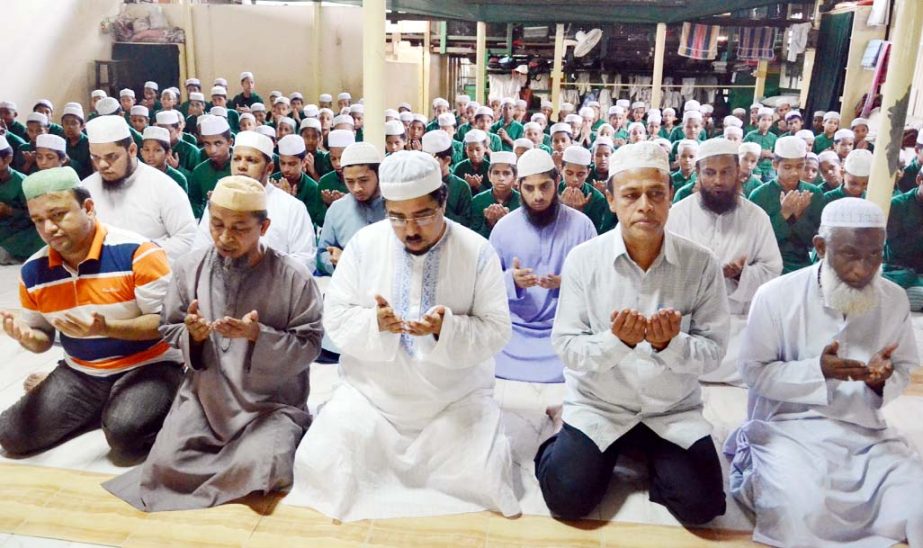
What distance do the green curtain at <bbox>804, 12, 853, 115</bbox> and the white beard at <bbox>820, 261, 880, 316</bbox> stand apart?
441 inches

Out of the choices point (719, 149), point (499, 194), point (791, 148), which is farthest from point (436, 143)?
point (791, 148)

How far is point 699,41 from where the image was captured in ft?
48.8

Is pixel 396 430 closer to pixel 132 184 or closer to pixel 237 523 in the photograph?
pixel 237 523

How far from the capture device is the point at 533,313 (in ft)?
14.9

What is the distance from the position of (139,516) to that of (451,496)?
1.23m

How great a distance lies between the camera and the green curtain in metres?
12.7

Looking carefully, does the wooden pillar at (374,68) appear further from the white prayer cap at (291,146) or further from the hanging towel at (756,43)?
the hanging towel at (756,43)

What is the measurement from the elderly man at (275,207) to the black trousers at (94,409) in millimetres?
1352

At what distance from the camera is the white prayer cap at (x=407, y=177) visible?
292 centimetres

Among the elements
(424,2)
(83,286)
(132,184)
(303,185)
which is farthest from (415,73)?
(83,286)

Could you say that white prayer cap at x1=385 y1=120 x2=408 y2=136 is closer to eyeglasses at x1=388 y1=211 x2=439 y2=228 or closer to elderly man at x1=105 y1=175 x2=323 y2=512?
elderly man at x1=105 y1=175 x2=323 y2=512

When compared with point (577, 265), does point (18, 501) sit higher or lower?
lower

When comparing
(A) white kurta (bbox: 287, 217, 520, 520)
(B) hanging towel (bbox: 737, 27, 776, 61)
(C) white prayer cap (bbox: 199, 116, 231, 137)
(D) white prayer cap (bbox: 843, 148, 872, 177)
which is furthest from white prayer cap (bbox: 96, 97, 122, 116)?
(B) hanging towel (bbox: 737, 27, 776, 61)

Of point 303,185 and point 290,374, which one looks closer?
point 290,374
